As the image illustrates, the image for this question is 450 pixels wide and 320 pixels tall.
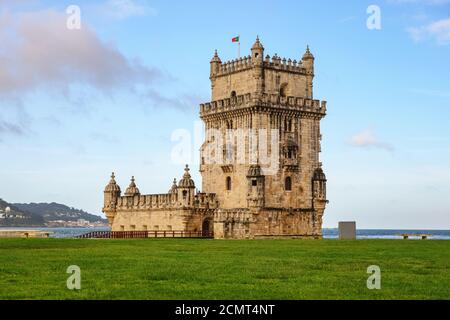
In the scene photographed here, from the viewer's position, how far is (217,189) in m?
82.1

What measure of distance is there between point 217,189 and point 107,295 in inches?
2300

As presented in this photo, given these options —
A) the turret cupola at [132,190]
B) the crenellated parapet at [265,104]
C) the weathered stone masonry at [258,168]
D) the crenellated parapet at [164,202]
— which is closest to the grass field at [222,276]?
the weathered stone masonry at [258,168]

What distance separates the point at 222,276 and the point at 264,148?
49.5 metres

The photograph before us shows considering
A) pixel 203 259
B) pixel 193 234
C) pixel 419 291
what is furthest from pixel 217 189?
pixel 419 291

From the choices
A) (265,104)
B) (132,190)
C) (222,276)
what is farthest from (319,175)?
(222,276)

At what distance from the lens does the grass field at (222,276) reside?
24.2 metres

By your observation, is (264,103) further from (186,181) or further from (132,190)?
(132,190)

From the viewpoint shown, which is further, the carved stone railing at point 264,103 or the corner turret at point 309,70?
the corner turret at point 309,70

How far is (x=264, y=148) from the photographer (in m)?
77.8

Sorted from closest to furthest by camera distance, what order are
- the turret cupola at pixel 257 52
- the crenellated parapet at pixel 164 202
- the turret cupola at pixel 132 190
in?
the turret cupola at pixel 257 52
the crenellated parapet at pixel 164 202
the turret cupola at pixel 132 190

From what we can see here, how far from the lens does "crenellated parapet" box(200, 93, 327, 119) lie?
255 feet

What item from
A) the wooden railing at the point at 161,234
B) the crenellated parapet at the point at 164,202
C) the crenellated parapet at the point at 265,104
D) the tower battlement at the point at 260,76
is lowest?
the wooden railing at the point at 161,234

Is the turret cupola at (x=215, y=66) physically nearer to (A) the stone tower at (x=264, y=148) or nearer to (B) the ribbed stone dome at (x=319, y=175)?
(A) the stone tower at (x=264, y=148)

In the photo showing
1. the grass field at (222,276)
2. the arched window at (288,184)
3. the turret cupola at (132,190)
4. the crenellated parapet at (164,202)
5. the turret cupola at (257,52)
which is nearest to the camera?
the grass field at (222,276)
